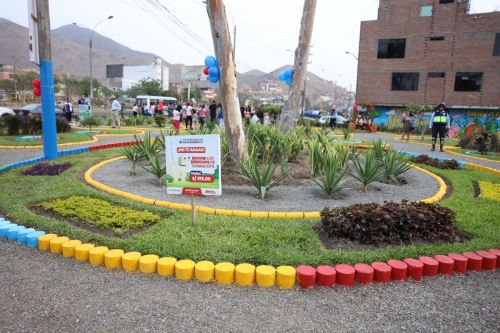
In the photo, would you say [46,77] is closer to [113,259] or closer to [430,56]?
[113,259]

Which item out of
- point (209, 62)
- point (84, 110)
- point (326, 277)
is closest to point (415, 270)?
point (326, 277)

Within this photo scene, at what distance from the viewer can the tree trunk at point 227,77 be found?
22.6 feet

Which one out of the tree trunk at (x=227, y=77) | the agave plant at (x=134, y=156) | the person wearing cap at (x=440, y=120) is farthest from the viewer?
the person wearing cap at (x=440, y=120)

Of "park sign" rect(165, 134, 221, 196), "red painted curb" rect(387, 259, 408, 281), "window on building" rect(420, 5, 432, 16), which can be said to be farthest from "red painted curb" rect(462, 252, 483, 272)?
"window on building" rect(420, 5, 432, 16)

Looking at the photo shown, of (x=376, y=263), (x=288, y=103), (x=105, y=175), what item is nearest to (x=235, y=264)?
(x=376, y=263)

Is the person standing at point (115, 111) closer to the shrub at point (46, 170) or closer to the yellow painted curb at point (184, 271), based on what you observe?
the shrub at point (46, 170)

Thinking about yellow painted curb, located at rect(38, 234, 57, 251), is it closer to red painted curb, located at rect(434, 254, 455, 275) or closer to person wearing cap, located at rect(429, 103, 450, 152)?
red painted curb, located at rect(434, 254, 455, 275)

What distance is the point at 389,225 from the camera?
4.37 metres

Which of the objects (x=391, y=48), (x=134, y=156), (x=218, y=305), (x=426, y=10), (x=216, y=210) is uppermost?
(x=426, y=10)

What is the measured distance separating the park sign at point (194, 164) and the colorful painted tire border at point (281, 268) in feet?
3.28

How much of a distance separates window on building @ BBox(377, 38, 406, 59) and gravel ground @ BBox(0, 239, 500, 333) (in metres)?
34.0

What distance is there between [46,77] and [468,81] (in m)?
32.1

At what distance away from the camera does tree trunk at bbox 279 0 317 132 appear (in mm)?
10914

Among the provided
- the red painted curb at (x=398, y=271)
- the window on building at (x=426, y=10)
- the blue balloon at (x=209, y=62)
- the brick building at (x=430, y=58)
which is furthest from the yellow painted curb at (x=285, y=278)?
the window on building at (x=426, y=10)
